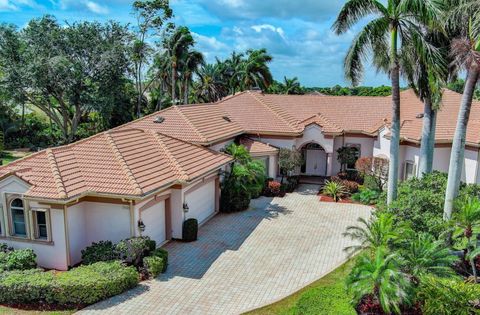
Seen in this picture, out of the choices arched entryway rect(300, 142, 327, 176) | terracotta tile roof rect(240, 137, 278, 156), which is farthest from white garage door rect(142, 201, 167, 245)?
arched entryway rect(300, 142, 327, 176)

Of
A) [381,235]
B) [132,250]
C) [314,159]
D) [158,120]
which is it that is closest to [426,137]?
[381,235]

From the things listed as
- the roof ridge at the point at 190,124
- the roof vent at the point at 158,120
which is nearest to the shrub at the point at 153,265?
the roof ridge at the point at 190,124

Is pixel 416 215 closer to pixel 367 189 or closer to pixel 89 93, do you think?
pixel 367 189

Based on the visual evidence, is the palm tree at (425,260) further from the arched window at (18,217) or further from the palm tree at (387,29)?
the arched window at (18,217)

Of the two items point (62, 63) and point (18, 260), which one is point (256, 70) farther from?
point (18, 260)

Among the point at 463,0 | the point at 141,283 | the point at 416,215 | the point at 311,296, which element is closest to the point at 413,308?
the point at 311,296
